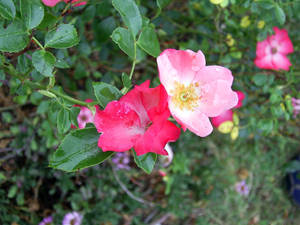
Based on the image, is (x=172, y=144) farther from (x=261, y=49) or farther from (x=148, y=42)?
(x=148, y=42)

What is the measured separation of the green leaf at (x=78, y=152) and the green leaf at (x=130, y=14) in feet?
0.77

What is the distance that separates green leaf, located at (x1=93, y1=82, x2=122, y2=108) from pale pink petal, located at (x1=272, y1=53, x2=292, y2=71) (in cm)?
90

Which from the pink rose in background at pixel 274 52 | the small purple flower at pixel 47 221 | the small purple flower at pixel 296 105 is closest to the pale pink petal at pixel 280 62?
the pink rose in background at pixel 274 52

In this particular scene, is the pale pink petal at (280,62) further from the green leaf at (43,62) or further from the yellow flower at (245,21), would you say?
the green leaf at (43,62)

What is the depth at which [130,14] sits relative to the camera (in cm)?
68

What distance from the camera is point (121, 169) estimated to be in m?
1.61

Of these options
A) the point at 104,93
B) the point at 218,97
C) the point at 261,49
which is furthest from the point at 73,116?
the point at 261,49

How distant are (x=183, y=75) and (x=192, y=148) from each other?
4.53 ft

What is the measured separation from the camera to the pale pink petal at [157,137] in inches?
23.1

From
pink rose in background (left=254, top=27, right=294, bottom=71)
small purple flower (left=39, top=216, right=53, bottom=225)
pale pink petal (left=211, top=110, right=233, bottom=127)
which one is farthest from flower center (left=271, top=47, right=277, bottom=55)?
small purple flower (left=39, top=216, right=53, bottom=225)

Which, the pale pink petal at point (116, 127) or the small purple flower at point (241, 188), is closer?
the pale pink petal at point (116, 127)

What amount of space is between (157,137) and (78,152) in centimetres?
16

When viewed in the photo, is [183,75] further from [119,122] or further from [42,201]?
[42,201]

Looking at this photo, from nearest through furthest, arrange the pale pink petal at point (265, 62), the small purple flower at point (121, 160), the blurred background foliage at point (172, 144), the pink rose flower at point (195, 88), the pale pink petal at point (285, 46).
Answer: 1. the pink rose flower at point (195, 88)
2. the blurred background foliage at point (172, 144)
3. the pale pink petal at point (265, 62)
4. the pale pink petal at point (285, 46)
5. the small purple flower at point (121, 160)
